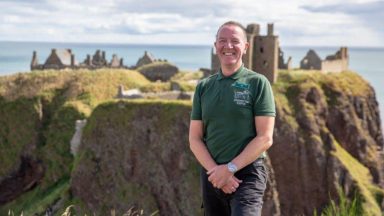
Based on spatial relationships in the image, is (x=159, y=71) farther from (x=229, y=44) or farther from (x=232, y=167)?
(x=232, y=167)

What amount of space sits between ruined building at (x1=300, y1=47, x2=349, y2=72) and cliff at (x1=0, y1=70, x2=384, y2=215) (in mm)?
1847

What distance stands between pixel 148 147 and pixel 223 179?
3931 centimetres

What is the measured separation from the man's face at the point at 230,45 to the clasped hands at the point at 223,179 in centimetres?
158

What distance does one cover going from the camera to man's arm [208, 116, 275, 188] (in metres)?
8.60

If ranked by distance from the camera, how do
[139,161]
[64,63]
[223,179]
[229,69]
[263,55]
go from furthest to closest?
[64,63] → [263,55] → [139,161] → [229,69] → [223,179]

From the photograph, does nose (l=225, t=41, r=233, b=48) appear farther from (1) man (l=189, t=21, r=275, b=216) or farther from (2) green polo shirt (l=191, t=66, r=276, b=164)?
(2) green polo shirt (l=191, t=66, r=276, b=164)

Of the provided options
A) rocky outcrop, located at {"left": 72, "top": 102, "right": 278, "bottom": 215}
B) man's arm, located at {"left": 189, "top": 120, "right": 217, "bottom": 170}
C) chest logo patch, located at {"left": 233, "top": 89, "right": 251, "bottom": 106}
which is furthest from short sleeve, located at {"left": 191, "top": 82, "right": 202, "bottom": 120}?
rocky outcrop, located at {"left": 72, "top": 102, "right": 278, "bottom": 215}

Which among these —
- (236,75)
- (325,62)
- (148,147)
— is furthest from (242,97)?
(325,62)

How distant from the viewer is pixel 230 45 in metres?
9.02

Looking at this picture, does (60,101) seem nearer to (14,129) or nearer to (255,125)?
(14,129)

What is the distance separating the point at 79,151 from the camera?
169ft

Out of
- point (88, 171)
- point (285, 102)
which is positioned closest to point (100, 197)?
point (88, 171)

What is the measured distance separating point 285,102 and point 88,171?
19.7 metres

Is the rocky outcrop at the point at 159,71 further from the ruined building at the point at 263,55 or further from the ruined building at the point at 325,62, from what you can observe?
the ruined building at the point at 325,62
